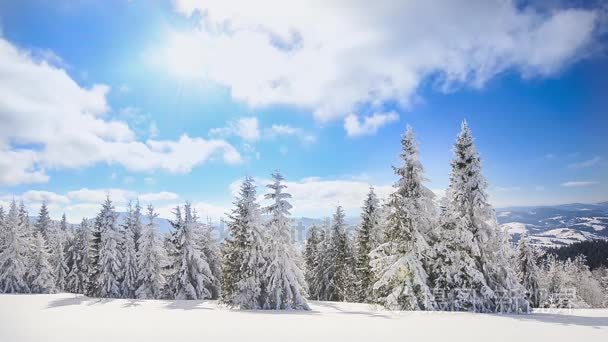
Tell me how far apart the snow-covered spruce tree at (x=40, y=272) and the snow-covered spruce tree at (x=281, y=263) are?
41.4 m

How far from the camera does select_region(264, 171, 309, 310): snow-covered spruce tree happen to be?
27344mm

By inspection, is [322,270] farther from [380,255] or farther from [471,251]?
[471,251]

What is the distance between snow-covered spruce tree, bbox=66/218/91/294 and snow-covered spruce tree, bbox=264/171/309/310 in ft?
145

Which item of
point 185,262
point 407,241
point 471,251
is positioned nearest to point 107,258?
point 185,262

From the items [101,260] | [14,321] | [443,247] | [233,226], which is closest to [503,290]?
[443,247]

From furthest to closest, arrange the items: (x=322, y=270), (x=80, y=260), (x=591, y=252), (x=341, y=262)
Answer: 1. (x=591, y=252)
2. (x=80, y=260)
3. (x=322, y=270)
4. (x=341, y=262)

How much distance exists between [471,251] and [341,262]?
27108mm

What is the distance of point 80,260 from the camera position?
62875mm

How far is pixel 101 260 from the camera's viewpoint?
142 feet

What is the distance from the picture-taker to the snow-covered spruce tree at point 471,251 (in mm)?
23125

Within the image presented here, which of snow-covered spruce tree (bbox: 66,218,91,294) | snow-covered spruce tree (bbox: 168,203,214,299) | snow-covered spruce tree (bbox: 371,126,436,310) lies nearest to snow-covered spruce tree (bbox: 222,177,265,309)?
snow-covered spruce tree (bbox: 371,126,436,310)

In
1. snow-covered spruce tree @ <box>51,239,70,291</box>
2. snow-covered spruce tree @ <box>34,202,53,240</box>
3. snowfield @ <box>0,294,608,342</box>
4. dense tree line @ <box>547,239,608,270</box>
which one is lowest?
dense tree line @ <box>547,239,608,270</box>

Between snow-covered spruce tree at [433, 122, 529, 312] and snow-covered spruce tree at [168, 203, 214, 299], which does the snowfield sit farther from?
snow-covered spruce tree at [168, 203, 214, 299]

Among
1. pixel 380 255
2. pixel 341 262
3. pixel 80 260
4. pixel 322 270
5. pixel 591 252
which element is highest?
pixel 380 255
